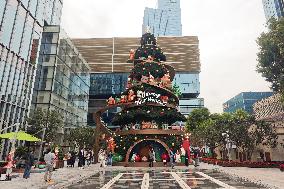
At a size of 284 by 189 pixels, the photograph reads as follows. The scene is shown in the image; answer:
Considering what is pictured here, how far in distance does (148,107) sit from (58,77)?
23925 mm

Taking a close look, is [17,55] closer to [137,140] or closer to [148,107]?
[148,107]

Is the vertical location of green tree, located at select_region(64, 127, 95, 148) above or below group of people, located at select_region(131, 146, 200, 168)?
above

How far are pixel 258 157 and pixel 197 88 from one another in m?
62.9

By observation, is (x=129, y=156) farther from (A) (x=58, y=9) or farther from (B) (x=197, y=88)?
(B) (x=197, y=88)

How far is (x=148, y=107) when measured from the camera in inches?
1183

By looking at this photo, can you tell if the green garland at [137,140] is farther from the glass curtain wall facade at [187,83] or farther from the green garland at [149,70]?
the glass curtain wall facade at [187,83]

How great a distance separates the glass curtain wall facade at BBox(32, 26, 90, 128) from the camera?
143ft

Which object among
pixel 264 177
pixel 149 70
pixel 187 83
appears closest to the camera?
pixel 264 177

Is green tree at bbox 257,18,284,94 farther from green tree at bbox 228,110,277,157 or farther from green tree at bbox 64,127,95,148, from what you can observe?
green tree at bbox 64,127,95,148

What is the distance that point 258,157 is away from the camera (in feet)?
113

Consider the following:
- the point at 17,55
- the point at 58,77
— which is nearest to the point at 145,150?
the point at 17,55

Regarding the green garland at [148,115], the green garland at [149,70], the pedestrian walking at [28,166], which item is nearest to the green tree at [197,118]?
the green garland at [149,70]

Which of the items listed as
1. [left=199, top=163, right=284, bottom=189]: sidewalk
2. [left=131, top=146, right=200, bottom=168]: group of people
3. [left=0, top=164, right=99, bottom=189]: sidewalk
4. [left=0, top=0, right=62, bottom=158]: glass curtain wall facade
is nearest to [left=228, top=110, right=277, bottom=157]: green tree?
A: [left=131, top=146, right=200, bottom=168]: group of people

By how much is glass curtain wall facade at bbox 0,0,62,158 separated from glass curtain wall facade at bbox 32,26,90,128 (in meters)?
2.50
